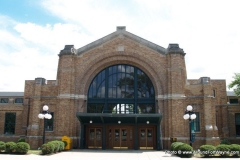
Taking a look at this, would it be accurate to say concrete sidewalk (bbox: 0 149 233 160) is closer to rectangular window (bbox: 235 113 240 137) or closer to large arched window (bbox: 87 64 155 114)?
large arched window (bbox: 87 64 155 114)

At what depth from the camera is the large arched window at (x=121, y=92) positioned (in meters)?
29.6

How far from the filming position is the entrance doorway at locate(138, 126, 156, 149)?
94.8 ft

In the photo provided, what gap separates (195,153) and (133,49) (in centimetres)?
1290

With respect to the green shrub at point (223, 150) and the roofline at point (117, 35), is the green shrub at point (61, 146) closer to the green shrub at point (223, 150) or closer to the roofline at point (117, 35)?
the roofline at point (117, 35)

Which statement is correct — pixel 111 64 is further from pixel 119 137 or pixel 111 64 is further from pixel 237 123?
pixel 237 123

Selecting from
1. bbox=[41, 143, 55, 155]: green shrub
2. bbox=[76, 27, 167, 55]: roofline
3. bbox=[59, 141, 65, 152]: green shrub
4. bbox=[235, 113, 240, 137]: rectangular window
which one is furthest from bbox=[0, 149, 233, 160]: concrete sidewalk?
bbox=[235, 113, 240, 137]: rectangular window

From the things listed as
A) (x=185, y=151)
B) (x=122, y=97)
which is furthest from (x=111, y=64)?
(x=185, y=151)

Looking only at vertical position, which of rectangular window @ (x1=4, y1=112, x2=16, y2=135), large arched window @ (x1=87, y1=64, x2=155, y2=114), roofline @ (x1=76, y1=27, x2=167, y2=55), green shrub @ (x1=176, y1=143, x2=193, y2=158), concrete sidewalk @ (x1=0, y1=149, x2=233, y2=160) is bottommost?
concrete sidewalk @ (x1=0, y1=149, x2=233, y2=160)

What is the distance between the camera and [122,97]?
2986cm

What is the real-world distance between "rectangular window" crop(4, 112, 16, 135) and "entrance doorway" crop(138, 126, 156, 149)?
16773 mm

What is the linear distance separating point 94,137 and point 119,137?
9.03ft

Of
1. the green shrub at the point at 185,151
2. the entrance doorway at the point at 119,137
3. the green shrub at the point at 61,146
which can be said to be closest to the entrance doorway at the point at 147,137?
the entrance doorway at the point at 119,137

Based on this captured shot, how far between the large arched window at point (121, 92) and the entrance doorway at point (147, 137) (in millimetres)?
1950

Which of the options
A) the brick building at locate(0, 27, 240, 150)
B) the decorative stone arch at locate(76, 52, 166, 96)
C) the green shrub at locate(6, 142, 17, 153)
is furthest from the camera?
the decorative stone arch at locate(76, 52, 166, 96)
